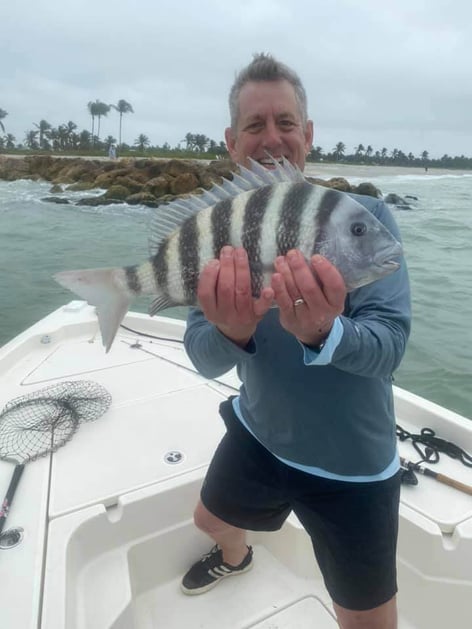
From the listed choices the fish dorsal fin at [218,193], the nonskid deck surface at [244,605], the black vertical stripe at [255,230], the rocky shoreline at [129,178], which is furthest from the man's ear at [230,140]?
the rocky shoreline at [129,178]

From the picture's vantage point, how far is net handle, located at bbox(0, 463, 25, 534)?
204cm

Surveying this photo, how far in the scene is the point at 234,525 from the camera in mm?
2078

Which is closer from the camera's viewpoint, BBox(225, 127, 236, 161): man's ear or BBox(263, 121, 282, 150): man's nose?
BBox(263, 121, 282, 150): man's nose

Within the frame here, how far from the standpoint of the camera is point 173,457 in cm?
255

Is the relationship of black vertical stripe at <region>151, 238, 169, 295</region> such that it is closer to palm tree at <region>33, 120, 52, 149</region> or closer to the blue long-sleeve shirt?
the blue long-sleeve shirt

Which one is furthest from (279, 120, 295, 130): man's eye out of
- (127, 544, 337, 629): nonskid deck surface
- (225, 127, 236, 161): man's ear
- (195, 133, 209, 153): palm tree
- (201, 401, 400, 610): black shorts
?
(195, 133, 209, 153): palm tree

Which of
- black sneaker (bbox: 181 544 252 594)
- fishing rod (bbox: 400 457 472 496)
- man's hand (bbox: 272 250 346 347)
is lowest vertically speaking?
black sneaker (bbox: 181 544 252 594)

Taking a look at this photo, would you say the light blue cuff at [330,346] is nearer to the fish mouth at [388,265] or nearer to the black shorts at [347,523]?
the fish mouth at [388,265]

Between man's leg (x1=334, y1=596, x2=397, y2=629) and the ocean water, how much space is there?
4.43 m

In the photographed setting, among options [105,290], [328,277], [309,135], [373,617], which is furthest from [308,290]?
[373,617]

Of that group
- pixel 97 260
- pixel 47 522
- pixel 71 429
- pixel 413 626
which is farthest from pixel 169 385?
pixel 97 260

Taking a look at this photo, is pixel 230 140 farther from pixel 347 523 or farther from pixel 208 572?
pixel 208 572

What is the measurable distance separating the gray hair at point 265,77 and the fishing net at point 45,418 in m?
1.84

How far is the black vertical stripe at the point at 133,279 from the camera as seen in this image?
5.21 feet
